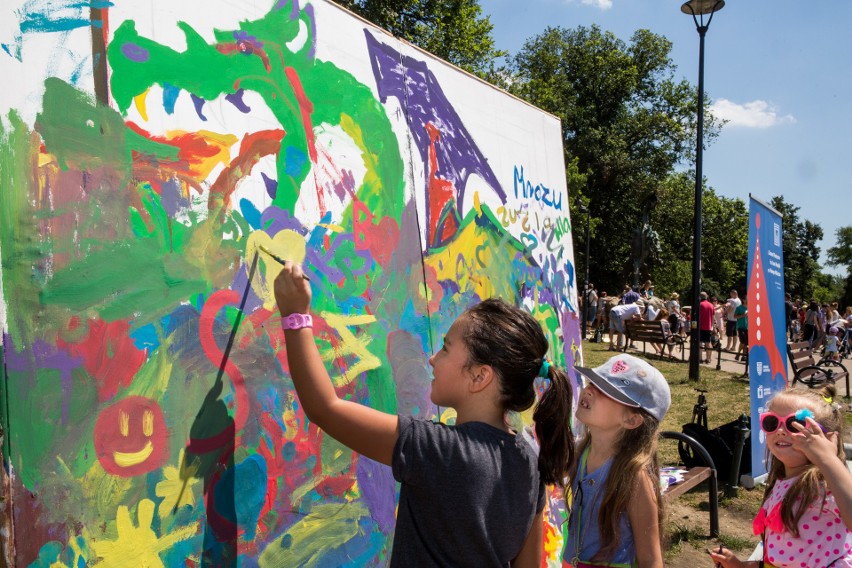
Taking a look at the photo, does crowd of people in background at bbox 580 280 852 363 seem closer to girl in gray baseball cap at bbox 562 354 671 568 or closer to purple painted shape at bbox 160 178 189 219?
girl in gray baseball cap at bbox 562 354 671 568

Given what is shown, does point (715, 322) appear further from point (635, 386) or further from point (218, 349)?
point (218, 349)

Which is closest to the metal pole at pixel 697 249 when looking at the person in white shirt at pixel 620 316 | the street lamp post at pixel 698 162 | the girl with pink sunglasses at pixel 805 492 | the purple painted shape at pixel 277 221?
the street lamp post at pixel 698 162

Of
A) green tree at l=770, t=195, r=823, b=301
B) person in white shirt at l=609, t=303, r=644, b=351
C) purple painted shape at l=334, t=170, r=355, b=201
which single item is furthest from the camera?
green tree at l=770, t=195, r=823, b=301

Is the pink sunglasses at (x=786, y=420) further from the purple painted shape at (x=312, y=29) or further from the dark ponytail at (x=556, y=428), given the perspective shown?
the purple painted shape at (x=312, y=29)

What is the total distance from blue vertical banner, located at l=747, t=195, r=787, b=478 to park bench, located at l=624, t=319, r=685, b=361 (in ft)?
24.4

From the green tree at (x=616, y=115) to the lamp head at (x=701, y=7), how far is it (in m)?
21.7

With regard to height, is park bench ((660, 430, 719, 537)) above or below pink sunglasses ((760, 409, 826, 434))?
below

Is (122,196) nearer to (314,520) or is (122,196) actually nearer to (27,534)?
(27,534)

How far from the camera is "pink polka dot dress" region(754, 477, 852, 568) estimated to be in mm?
2057

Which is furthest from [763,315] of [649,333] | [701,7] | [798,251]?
[798,251]

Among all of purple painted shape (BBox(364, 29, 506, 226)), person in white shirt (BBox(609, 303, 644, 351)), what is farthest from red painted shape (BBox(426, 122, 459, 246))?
person in white shirt (BBox(609, 303, 644, 351))

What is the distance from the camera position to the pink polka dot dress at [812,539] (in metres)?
2.06

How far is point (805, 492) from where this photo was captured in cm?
212

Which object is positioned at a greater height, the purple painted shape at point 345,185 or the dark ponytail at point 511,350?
the purple painted shape at point 345,185
